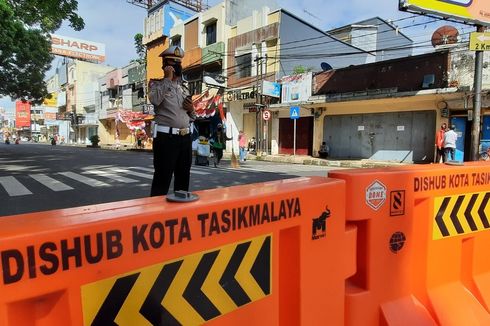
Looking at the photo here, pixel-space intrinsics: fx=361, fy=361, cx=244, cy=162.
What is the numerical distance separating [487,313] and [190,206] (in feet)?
7.44

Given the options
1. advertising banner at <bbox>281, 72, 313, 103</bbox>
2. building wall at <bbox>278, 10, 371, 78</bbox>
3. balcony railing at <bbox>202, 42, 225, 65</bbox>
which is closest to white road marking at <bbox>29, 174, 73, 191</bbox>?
advertising banner at <bbox>281, 72, 313, 103</bbox>

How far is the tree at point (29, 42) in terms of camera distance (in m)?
10.7

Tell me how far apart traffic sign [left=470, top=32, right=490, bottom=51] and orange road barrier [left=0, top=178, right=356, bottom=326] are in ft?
23.0

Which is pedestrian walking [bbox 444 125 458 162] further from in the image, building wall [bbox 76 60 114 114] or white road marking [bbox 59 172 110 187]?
building wall [bbox 76 60 114 114]

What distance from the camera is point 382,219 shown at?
2.14 metres

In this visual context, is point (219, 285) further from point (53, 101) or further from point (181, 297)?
point (53, 101)

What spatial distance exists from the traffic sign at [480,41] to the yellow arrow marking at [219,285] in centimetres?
776

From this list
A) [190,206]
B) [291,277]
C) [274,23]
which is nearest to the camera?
[190,206]

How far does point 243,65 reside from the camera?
2402cm

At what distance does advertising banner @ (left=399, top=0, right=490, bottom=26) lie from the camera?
817 centimetres

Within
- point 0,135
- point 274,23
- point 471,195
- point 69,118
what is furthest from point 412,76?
point 0,135

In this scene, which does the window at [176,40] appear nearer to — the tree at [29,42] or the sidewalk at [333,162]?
the tree at [29,42]

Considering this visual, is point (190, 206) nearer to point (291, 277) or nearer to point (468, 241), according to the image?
point (291, 277)

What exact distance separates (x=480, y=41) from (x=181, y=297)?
26.4ft
